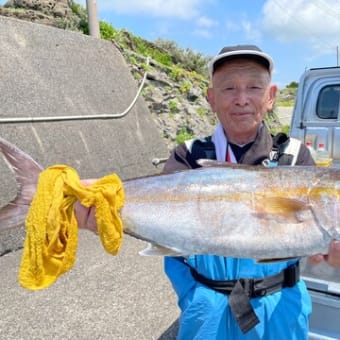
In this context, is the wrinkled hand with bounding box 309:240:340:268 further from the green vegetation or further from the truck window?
the green vegetation

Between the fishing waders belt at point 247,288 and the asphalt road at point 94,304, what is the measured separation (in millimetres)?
1790

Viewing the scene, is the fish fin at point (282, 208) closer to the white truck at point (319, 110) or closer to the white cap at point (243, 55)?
the white cap at point (243, 55)

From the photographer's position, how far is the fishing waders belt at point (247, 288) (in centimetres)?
212

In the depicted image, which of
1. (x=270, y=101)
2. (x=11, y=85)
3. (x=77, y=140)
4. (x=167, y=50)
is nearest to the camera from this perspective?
(x=270, y=101)

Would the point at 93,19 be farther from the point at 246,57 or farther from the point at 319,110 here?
the point at 246,57

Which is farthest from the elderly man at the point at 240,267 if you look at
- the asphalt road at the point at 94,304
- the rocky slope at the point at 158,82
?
the rocky slope at the point at 158,82

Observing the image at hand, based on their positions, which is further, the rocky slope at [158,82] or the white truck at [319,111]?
the rocky slope at [158,82]

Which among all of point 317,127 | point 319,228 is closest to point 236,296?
point 319,228

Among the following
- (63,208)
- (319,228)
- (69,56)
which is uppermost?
(69,56)

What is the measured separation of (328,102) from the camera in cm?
609

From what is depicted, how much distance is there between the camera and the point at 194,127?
12203mm

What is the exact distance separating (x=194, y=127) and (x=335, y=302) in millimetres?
9403

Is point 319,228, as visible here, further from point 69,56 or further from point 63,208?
point 69,56

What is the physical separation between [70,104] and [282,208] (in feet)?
21.5
